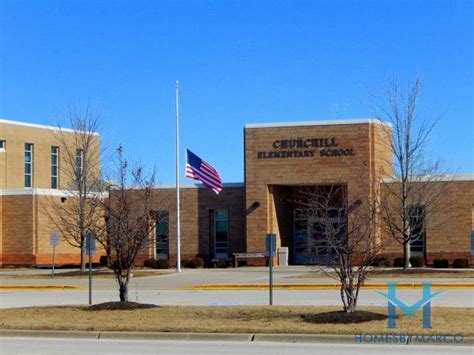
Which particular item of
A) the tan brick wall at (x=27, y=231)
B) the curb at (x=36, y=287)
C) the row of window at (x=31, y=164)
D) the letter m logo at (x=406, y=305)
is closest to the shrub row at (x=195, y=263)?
the tan brick wall at (x=27, y=231)

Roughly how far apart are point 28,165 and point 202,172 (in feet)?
84.6

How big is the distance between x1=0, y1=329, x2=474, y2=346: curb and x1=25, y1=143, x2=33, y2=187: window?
5199cm

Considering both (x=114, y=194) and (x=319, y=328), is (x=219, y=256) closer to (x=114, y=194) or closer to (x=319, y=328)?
(x=114, y=194)

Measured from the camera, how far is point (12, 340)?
17.1 metres

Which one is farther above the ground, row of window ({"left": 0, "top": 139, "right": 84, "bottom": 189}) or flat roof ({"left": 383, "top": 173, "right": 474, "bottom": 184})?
row of window ({"left": 0, "top": 139, "right": 84, "bottom": 189})

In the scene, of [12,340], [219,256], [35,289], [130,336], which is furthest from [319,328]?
[219,256]

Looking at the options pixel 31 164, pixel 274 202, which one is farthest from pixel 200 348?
pixel 31 164

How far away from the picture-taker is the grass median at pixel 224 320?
16.8 metres

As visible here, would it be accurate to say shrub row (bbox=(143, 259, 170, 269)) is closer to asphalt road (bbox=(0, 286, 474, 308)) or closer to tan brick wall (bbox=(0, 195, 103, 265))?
tan brick wall (bbox=(0, 195, 103, 265))

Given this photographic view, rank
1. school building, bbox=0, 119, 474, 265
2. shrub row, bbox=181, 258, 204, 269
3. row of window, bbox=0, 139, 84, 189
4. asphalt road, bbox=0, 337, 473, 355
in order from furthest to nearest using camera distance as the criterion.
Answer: row of window, bbox=0, 139, 84, 189 < shrub row, bbox=181, 258, 204, 269 < school building, bbox=0, 119, 474, 265 < asphalt road, bbox=0, 337, 473, 355

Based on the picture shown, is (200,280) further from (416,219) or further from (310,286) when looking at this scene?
(416,219)

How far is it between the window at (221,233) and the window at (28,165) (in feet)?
73.6

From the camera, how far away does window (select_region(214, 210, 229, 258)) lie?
2073 inches

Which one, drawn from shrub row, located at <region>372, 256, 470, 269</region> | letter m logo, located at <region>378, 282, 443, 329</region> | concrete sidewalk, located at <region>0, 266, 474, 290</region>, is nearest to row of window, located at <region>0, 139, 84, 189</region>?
concrete sidewalk, located at <region>0, 266, 474, 290</region>
